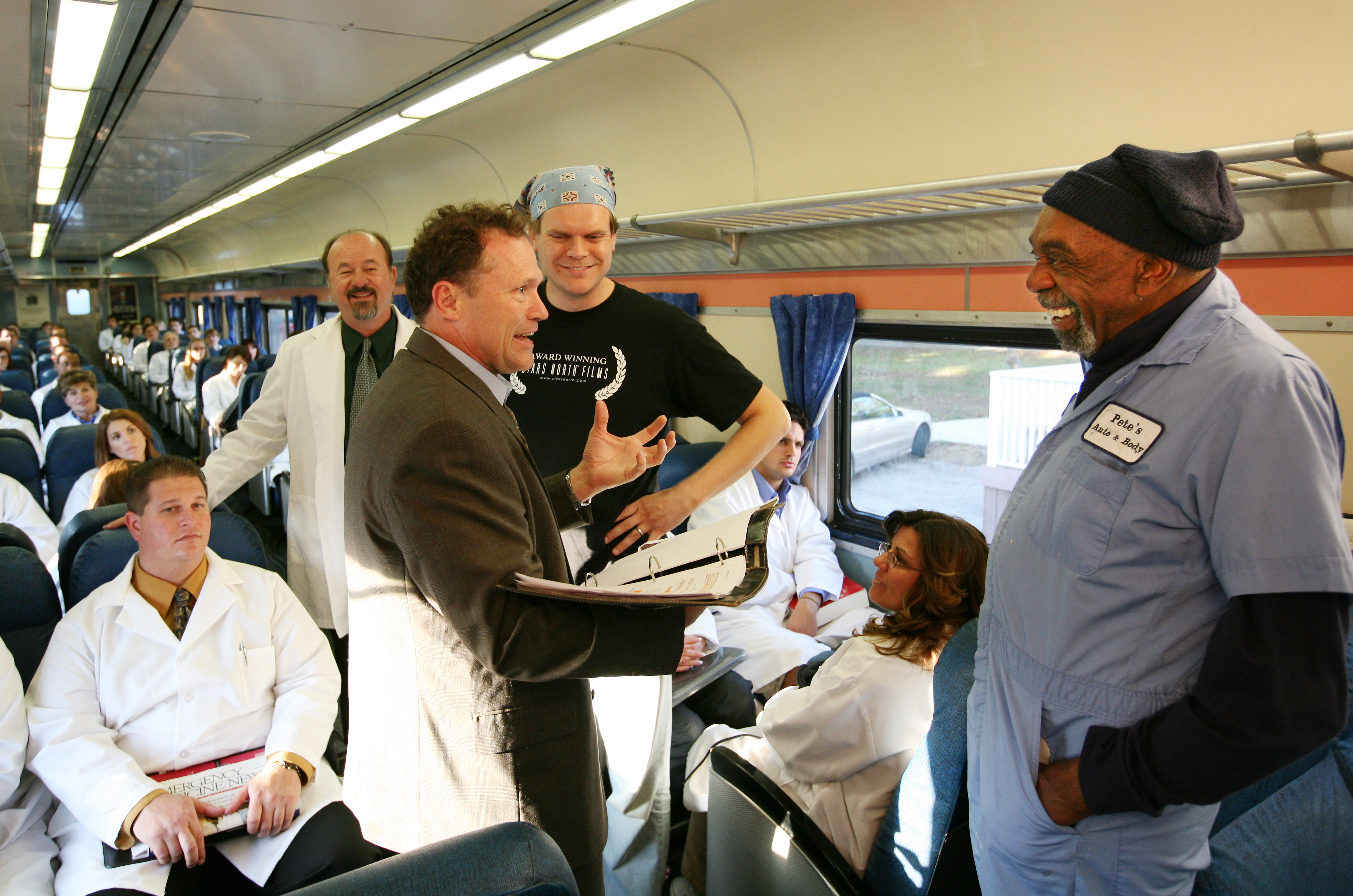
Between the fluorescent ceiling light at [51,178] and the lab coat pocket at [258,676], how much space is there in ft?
25.6

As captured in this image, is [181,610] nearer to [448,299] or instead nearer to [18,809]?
[18,809]

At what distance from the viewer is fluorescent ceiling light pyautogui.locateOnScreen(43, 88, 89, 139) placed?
5117 millimetres

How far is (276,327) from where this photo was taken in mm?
18594

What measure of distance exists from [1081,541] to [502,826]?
3.25ft

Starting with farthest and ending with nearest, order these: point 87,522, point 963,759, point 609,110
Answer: point 609,110
point 87,522
point 963,759

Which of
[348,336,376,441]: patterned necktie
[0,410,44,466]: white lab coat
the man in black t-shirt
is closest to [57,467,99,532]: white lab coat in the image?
[0,410,44,466]: white lab coat

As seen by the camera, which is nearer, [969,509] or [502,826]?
[502,826]

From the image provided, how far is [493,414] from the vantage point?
1.52 m

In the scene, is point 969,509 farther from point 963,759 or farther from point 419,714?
point 419,714

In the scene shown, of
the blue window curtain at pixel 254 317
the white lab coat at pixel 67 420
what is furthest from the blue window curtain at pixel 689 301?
the blue window curtain at pixel 254 317

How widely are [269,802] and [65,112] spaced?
5.35 m

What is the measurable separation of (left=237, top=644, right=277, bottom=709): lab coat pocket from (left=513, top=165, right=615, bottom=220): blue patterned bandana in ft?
5.74

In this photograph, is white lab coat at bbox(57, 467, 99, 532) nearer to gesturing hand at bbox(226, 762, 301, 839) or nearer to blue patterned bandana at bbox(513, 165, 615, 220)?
gesturing hand at bbox(226, 762, 301, 839)

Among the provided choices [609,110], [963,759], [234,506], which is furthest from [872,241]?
[234,506]
